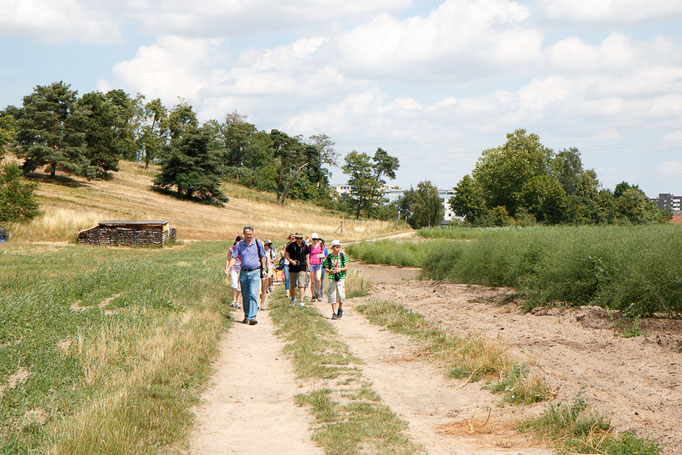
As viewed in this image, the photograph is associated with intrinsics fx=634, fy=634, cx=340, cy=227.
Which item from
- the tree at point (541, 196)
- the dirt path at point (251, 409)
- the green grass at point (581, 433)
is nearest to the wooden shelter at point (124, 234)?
the dirt path at point (251, 409)

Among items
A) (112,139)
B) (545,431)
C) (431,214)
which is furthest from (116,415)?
(431,214)

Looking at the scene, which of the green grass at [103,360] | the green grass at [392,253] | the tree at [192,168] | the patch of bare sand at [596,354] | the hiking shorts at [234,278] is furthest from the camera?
the tree at [192,168]

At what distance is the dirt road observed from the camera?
6.63 m

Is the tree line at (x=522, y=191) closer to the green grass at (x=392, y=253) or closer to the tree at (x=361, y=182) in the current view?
the tree at (x=361, y=182)

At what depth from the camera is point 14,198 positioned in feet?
135

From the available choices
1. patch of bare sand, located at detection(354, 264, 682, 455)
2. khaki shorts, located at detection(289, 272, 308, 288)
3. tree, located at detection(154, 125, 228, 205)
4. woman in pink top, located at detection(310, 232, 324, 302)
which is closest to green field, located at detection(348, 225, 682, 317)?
patch of bare sand, located at detection(354, 264, 682, 455)

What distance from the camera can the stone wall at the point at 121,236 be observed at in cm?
4116

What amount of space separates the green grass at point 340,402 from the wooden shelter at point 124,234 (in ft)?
100

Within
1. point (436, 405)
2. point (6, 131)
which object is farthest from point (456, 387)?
point (6, 131)

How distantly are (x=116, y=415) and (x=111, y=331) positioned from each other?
464cm

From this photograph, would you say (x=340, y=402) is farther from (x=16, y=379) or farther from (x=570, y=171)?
(x=570, y=171)

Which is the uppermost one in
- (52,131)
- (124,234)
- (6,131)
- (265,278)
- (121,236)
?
(52,131)

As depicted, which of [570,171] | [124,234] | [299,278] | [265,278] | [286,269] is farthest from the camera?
[570,171]

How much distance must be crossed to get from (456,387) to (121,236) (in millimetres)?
36551
